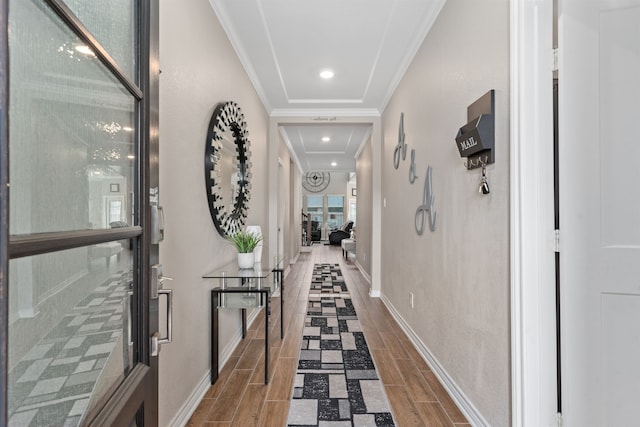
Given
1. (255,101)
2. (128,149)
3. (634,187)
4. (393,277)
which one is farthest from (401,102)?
(128,149)

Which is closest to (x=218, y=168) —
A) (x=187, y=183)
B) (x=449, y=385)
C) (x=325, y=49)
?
(x=187, y=183)

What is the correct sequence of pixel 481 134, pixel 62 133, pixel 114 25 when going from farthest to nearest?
pixel 481 134, pixel 114 25, pixel 62 133

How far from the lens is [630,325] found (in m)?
1.17

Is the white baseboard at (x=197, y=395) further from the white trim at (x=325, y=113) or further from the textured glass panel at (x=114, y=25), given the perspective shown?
the white trim at (x=325, y=113)

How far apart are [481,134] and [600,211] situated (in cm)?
57

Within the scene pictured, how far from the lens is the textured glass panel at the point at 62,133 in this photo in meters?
0.49

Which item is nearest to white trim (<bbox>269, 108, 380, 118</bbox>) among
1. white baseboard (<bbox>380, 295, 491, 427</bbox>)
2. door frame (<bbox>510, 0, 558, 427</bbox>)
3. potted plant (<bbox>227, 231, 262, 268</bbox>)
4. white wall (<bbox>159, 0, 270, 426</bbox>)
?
white wall (<bbox>159, 0, 270, 426</bbox>)

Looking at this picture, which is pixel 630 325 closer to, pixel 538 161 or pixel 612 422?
pixel 612 422

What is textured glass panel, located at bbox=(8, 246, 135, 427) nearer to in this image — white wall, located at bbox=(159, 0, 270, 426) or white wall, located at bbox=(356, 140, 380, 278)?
white wall, located at bbox=(159, 0, 270, 426)

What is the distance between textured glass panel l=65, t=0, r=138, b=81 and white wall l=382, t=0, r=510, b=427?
1.47 m

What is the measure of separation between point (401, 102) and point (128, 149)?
3.07 m

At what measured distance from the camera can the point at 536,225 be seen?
136 cm

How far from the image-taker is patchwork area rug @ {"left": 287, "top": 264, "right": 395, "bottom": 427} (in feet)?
5.96

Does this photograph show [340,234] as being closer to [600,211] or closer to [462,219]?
[462,219]
